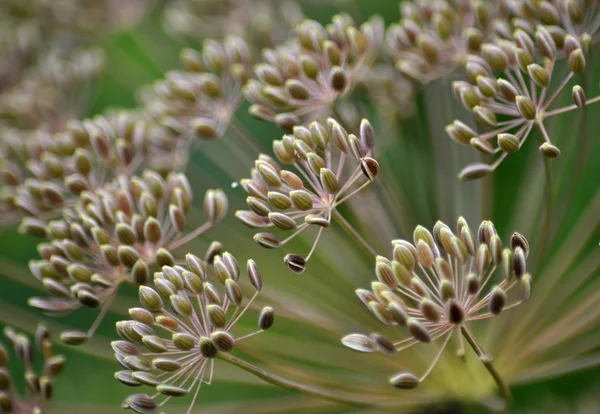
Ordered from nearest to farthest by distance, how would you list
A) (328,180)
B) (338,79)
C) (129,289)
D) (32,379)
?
(328,180), (32,379), (338,79), (129,289)

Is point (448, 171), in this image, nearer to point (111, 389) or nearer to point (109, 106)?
point (111, 389)

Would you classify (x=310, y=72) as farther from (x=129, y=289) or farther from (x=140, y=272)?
(x=129, y=289)

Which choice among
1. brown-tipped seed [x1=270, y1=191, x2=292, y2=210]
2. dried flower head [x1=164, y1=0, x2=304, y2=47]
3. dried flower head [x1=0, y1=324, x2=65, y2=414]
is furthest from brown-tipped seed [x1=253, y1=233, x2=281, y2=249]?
dried flower head [x1=164, y1=0, x2=304, y2=47]

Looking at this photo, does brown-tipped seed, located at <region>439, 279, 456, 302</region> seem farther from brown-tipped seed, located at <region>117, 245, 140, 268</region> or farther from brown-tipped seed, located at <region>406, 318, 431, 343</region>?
brown-tipped seed, located at <region>117, 245, 140, 268</region>

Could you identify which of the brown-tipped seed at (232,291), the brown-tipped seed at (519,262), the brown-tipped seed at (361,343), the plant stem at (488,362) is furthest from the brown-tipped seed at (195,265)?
the brown-tipped seed at (519,262)

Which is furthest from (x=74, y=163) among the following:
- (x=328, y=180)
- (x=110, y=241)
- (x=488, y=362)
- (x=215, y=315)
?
(x=488, y=362)

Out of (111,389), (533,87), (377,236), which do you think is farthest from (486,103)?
(111,389)
